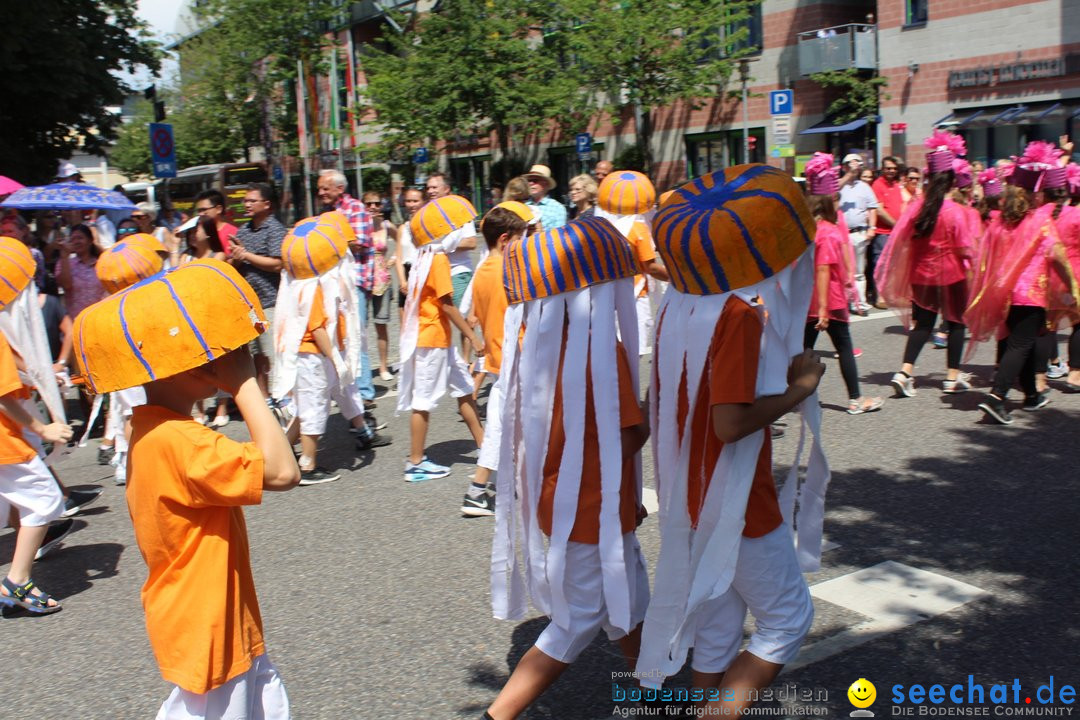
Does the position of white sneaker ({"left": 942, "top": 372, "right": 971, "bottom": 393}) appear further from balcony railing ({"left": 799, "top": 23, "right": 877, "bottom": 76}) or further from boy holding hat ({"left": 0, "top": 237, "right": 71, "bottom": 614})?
balcony railing ({"left": 799, "top": 23, "right": 877, "bottom": 76})

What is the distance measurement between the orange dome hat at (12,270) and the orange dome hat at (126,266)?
1245 millimetres

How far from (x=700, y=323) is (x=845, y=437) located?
192 inches

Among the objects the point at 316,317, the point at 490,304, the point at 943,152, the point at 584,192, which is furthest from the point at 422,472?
the point at 943,152

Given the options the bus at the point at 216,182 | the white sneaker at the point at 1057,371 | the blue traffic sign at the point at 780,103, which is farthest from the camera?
the bus at the point at 216,182

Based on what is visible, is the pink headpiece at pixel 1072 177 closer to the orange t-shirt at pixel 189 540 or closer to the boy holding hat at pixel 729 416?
the boy holding hat at pixel 729 416

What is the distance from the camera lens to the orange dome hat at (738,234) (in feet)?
9.52

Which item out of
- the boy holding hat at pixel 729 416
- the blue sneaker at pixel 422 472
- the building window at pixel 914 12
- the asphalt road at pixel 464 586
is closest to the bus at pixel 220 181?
the building window at pixel 914 12

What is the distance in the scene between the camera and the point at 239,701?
2.84 metres

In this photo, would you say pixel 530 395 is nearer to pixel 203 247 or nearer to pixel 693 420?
pixel 693 420

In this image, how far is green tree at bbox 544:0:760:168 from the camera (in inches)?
1203

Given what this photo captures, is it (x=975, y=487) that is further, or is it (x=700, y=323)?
(x=975, y=487)

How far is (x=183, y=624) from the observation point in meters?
2.76

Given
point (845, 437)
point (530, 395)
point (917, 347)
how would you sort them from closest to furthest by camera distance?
1. point (530, 395)
2. point (845, 437)
3. point (917, 347)

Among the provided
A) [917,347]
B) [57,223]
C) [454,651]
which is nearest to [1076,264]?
[917,347]
